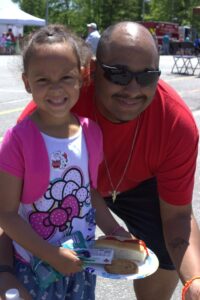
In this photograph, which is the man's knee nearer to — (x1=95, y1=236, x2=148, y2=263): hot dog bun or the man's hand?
(x1=95, y1=236, x2=148, y2=263): hot dog bun

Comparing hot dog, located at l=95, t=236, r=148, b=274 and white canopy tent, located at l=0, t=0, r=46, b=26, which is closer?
hot dog, located at l=95, t=236, r=148, b=274

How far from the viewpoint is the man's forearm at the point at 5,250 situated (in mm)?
1917

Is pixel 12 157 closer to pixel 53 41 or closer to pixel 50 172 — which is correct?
pixel 50 172

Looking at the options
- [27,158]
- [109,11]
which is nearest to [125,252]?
[27,158]

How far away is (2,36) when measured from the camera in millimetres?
31172

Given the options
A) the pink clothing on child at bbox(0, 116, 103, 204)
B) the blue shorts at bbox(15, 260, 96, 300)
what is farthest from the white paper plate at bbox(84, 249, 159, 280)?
the pink clothing on child at bbox(0, 116, 103, 204)

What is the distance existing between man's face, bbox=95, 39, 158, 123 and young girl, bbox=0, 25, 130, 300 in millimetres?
273

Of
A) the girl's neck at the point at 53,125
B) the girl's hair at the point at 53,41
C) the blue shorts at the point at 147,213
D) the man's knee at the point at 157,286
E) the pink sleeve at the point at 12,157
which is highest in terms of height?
the girl's hair at the point at 53,41

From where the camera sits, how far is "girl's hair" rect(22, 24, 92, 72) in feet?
6.13

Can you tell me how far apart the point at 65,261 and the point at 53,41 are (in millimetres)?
788

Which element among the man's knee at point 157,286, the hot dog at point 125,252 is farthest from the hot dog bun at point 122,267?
the man's knee at point 157,286

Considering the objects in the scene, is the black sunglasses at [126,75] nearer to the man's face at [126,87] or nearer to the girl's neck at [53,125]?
the man's face at [126,87]

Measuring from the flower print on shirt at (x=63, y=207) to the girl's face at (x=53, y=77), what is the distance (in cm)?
25

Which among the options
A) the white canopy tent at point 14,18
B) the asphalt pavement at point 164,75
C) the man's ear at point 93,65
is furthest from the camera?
the white canopy tent at point 14,18
